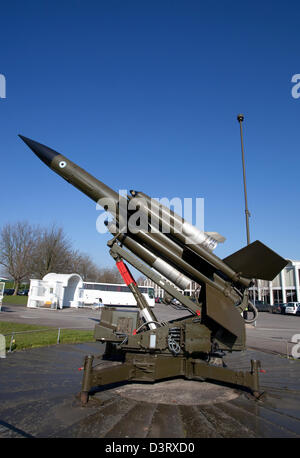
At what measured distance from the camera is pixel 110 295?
30844mm

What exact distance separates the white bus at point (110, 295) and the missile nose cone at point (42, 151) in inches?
937

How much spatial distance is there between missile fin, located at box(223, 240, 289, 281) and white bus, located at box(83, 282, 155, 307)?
24.2 metres

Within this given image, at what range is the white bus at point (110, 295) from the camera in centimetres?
3027

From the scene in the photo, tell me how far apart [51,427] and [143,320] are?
346 centimetres

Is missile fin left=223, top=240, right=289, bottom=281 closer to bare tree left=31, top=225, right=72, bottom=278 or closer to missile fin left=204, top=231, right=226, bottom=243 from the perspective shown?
missile fin left=204, top=231, right=226, bottom=243

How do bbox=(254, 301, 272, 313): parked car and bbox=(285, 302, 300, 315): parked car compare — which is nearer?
bbox=(285, 302, 300, 315): parked car

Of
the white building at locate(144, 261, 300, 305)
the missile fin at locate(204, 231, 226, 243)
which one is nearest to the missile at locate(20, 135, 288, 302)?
the missile fin at locate(204, 231, 226, 243)

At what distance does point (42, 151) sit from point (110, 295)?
82.2 feet

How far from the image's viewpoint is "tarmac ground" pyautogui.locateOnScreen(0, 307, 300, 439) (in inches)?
146

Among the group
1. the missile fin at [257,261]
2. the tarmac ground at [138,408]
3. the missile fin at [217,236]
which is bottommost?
the tarmac ground at [138,408]

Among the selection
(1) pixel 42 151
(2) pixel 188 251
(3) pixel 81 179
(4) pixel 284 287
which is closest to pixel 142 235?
(2) pixel 188 251

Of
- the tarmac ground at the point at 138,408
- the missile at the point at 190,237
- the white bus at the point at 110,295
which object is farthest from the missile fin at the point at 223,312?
the white bus at the point at 110,295

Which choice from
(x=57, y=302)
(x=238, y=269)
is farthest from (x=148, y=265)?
(x=57, y=302)

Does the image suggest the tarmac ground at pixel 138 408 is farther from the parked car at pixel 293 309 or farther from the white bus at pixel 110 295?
the parked car at pixel 293 309
